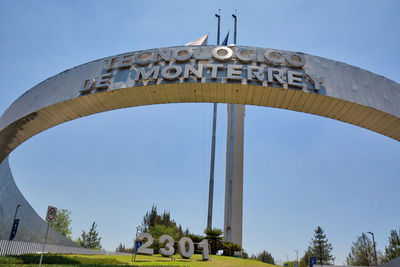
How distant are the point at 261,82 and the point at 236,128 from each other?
145 feet

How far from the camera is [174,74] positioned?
29.1 feet

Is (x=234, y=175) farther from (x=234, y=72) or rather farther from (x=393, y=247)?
(x=234, y=72)

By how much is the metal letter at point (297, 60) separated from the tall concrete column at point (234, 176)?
41146mm

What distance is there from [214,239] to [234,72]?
2931cm

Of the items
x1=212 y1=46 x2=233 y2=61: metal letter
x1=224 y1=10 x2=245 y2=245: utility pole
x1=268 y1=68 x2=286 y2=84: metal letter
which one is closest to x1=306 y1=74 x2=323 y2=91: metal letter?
x1=268 y1=68 x2=286 y2=84: metal letter

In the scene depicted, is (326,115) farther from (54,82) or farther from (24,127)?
(24,127)

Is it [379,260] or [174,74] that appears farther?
[379,260]

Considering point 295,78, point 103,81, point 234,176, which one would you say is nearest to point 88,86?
point 103,81

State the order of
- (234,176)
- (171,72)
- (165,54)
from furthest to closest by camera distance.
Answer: (234,176), (165,54), (171,72)

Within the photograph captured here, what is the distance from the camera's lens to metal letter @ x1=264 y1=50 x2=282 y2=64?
8852 millimetres

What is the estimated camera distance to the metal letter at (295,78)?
8359 millimetres

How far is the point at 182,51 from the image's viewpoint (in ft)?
30.8

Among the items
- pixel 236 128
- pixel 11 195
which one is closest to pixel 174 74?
pixel 11 195

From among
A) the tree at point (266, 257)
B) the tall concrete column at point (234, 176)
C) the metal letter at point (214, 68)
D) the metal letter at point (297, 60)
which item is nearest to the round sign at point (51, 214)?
the metal letter at point (214, 68)
